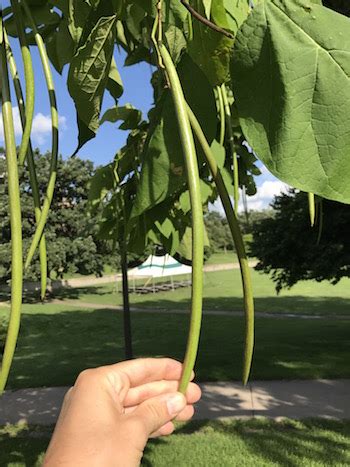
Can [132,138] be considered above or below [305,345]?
above

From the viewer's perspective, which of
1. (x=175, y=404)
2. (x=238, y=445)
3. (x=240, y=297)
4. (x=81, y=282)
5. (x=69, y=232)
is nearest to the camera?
(x=175, y=404)

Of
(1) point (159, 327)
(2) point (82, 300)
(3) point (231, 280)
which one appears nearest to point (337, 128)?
(1) point (159, 327)

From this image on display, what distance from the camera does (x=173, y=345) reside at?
26.5 feet

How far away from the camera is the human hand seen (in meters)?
0.48

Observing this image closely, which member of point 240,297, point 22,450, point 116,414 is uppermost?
point 116,414

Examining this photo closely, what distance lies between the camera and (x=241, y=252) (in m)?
0.39

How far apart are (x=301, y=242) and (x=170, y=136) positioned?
7052 millimetres

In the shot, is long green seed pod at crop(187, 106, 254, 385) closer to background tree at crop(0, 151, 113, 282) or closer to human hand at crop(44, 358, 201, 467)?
human hand at crop(44, 358, 201, 467)

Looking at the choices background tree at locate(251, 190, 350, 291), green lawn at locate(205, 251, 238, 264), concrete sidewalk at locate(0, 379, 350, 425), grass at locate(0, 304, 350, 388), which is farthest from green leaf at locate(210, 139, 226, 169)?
green lawn at locate(205, 251, 238, 264)

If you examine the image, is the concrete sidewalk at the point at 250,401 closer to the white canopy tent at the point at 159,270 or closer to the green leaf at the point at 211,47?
the green leaf at the point at 211,47

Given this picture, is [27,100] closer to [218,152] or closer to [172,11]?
[172,11]

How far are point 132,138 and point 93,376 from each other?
3.95ft

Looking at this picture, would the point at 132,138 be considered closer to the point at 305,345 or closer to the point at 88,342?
the point at 305,345

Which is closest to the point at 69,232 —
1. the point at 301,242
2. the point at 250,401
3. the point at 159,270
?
the point at 159,270
